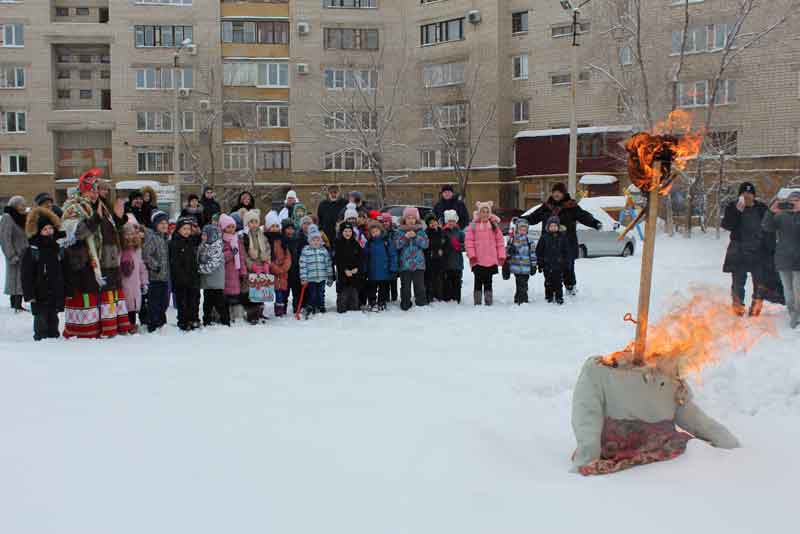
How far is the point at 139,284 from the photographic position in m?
11.2

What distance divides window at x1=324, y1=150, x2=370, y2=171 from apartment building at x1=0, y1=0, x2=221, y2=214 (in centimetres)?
817

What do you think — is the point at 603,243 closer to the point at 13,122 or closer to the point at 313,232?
the point at 313,232

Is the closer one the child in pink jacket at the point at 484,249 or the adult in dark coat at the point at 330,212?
the child in pink jacket at the point at 484,249

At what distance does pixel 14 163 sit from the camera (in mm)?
50094

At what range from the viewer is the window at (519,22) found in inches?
1847

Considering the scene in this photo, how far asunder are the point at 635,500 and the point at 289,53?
159 feet

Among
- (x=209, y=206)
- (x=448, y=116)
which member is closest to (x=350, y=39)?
(x=448, y=116)

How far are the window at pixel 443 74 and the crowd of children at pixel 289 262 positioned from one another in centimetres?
3473

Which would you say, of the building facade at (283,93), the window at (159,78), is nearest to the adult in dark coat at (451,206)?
the building facade at (283,93)

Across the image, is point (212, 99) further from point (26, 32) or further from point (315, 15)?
point (26, 32)

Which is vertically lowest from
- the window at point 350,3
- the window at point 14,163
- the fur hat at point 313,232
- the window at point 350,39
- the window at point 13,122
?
the fur hat at point 313,232

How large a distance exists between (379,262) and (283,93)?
3940 centimetres

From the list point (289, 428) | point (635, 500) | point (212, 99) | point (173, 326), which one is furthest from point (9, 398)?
point (212, 99)

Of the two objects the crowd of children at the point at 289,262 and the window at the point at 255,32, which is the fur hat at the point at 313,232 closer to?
the crowd of children at the point at 289,262
